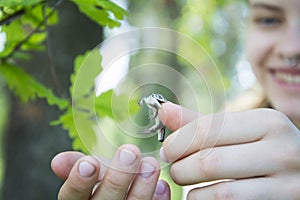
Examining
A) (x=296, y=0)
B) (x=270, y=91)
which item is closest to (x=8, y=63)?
(x=296, y=0)

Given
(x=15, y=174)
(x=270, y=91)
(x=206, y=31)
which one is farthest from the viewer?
(x=206, y=31)

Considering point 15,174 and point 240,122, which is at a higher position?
point 240,122

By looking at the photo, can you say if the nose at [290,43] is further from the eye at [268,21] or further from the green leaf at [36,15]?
the green leaf at [36,15]

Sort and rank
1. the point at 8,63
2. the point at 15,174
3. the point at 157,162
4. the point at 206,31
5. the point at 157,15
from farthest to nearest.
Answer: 1. the point at 157,15
2. the point at 206,31
3. the point at 15,174
4. the point at 8,63
5. the point at 157,162

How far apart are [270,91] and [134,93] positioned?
1.04 m

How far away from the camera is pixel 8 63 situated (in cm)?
74

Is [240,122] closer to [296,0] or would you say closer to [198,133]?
[198,133]

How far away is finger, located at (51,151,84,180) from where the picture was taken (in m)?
0.62

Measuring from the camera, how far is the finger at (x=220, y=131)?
572mm

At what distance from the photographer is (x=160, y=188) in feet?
2.16

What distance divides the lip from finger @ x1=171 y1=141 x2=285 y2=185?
0.93 metres

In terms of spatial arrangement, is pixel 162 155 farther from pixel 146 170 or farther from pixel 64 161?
pixel 64 161

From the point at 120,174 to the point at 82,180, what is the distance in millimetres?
50

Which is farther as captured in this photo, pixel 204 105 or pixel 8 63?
pixel 8 63
